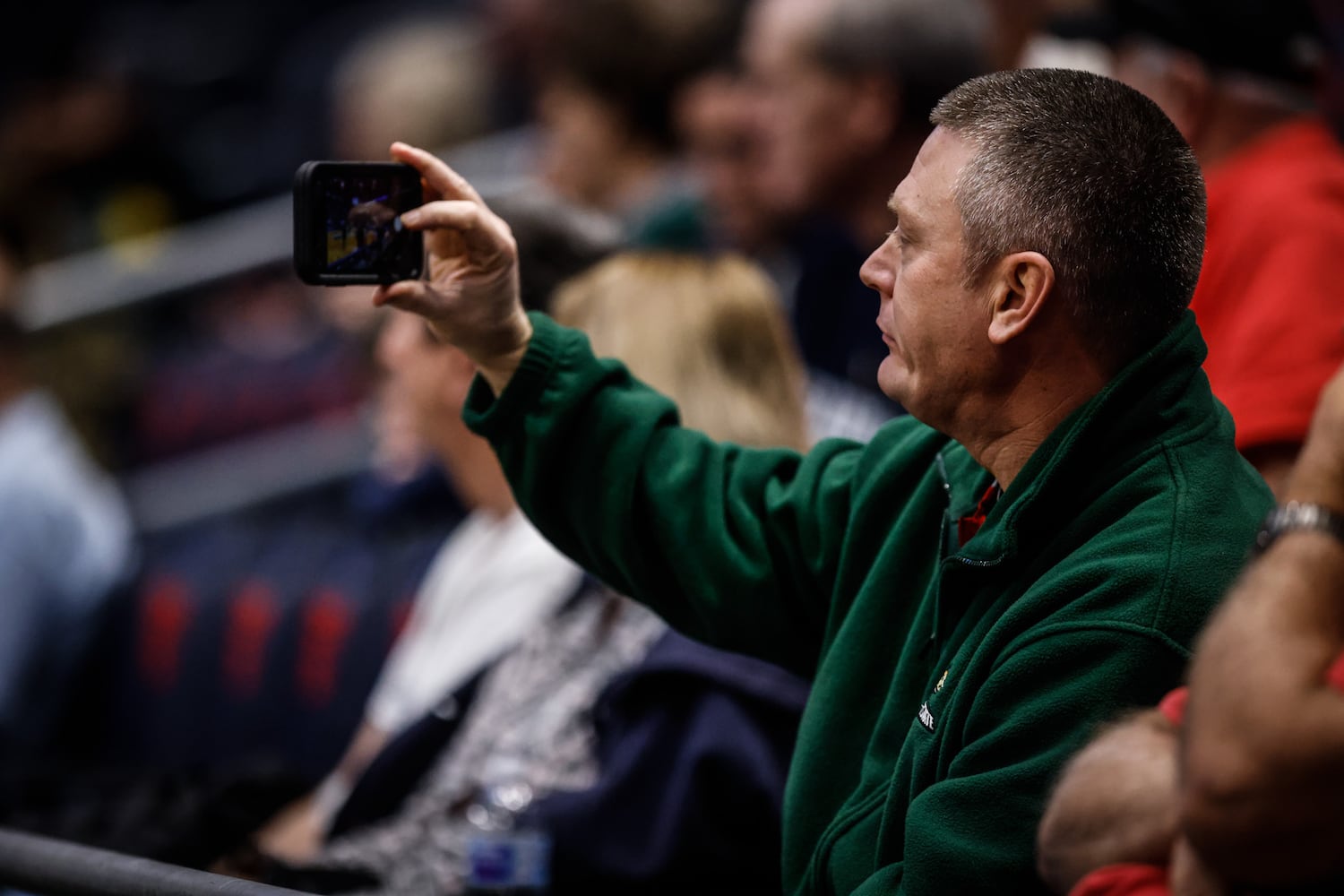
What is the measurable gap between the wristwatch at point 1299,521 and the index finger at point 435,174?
75 centimetres

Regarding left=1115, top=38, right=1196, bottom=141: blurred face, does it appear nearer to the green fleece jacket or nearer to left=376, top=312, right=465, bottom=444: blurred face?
the green fleece jacket

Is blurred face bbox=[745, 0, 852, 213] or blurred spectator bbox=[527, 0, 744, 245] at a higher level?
blurred face bbox=[745, 0, 852, 213]

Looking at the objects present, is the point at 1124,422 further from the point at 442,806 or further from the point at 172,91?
the point at 172,91

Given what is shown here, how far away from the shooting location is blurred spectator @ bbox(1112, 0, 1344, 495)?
5.55 ft

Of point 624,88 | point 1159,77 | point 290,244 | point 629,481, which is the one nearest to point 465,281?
point 629,481

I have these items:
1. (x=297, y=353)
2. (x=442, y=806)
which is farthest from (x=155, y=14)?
(x=442, y=806)

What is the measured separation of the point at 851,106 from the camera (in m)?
2.58

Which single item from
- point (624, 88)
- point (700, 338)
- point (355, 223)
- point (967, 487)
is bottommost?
point (624, 88)

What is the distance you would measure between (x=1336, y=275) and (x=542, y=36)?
281 centimetres

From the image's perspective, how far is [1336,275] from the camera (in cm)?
176

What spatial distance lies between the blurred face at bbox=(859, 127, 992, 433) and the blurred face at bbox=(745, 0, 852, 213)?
1319mm

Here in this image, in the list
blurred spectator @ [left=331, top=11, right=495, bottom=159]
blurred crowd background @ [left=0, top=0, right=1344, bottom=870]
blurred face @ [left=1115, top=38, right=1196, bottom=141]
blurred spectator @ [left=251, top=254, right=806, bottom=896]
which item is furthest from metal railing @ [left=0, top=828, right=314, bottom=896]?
blurred spectator @ [left=331, top=11, right=495, bottom=159]

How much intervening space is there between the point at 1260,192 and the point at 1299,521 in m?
1.01

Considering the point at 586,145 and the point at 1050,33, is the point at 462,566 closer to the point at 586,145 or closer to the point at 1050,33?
the point at 1050,33
